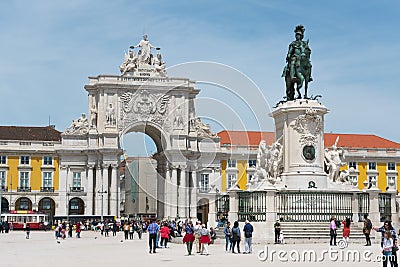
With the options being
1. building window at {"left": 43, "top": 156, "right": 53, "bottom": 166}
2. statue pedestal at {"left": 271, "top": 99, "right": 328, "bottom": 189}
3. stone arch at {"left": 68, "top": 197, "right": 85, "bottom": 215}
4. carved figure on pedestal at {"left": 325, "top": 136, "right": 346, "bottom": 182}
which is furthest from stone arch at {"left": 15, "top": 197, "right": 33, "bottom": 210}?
carved figure on pedestal at {"left": 325, "top": 136, "right": 346, "bottom": 182}

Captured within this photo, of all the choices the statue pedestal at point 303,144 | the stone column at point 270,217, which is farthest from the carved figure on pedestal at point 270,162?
the stone column at point 270,217

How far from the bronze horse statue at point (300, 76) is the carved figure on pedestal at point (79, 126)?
169 feet

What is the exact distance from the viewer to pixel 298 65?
1225 inches

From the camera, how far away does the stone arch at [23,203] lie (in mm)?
79688

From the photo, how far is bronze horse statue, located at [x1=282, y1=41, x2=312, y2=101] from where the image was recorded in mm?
31109

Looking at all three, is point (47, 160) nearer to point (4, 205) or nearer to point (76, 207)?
point (76, 207)

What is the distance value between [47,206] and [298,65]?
5530 centimetres

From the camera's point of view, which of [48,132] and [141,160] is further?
[141,160]

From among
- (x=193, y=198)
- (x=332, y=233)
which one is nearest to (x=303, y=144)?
(x=332, y=233)

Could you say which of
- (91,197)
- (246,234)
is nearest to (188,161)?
(91,197)

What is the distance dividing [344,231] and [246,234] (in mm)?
4686

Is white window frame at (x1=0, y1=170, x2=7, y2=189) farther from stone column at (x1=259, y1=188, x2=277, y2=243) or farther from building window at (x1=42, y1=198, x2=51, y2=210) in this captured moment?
stone column at (x1=259, y1=188, x2=277, y2=243)

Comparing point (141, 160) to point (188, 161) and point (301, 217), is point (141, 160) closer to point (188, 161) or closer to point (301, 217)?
point (188, 161)

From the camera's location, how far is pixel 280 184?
99.2 ft
